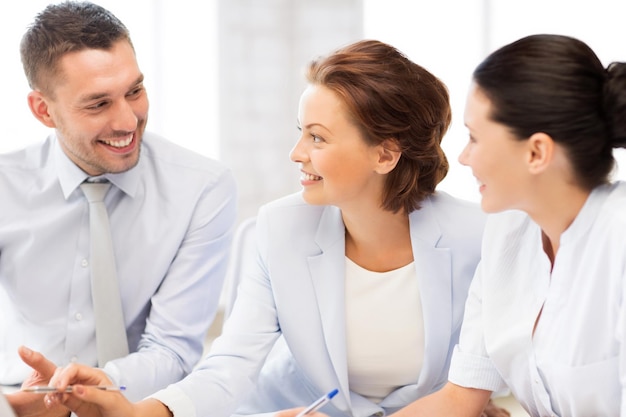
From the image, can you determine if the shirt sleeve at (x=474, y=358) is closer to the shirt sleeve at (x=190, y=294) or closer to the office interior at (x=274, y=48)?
the shirt sleeve at (x=190, y=294)

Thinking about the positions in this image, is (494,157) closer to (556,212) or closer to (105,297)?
(556,212)

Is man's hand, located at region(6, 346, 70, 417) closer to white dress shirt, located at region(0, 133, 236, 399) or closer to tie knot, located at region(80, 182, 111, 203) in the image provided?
white dress shirt, located at region(0, 133, 236, 399)

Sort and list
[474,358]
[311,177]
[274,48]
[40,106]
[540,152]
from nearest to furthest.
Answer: [540,152] → [474,358] → [311,177] → [40,106] → [274,48]

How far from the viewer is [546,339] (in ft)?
5.20

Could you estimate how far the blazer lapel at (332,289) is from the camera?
76.5 inches

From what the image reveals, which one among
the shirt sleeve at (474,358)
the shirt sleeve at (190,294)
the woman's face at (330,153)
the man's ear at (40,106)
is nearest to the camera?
the shirt sleeve at (474,358)

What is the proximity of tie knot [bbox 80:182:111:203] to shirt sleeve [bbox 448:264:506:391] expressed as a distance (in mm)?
1054

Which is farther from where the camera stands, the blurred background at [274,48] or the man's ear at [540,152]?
the blurred background at [274,48]

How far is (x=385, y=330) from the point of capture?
6.51ft

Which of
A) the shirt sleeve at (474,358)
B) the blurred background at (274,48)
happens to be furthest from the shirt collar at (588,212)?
the blurred background at (274,48)

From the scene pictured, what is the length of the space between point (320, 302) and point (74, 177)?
0.78 metres

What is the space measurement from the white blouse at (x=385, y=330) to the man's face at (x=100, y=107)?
735 millimetres

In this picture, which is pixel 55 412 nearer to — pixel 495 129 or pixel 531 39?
pixel 495 129

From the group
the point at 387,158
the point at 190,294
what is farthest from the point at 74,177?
the point at 387,158
